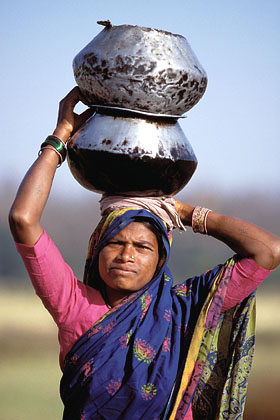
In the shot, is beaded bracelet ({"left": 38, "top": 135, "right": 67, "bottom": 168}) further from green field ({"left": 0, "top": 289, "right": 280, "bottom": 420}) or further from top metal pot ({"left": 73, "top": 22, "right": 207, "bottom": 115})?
green field ({"left": 0, "top": 289, "right": 280, "bottom": 420})

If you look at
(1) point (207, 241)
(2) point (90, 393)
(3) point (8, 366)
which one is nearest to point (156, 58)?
(2) point (90, 393)

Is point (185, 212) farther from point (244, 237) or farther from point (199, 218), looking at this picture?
point (244, 237)

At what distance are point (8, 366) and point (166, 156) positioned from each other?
27.8 feet

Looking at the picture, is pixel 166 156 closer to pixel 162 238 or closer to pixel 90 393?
pixel 162 238

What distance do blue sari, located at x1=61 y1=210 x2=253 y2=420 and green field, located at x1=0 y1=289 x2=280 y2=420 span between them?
481 cm

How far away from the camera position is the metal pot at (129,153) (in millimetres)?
3014

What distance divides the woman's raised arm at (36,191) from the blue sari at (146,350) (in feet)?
1.03

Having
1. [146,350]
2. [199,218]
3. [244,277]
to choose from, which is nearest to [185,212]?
[199,218]

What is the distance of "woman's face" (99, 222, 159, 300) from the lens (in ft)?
10.2

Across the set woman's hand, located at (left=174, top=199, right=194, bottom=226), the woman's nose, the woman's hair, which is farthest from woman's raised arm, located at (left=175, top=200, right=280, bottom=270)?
the woman's nose

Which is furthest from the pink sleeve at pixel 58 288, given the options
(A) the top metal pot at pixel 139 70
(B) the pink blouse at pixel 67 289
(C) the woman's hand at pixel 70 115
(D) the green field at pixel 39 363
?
(D) the green field at pixel 39 363

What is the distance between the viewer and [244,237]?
3227mm

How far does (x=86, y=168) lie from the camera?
10.2ft

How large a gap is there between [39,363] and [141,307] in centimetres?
827
